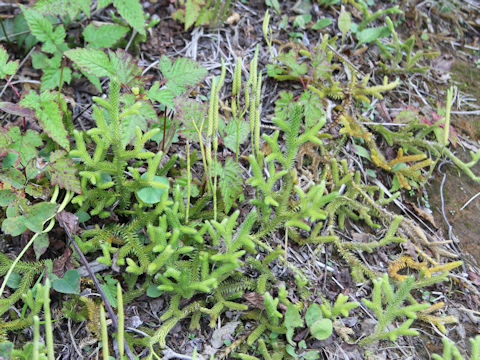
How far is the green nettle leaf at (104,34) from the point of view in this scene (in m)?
2.51

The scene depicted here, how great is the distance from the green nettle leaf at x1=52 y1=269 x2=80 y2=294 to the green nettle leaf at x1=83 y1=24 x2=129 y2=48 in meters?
1.34

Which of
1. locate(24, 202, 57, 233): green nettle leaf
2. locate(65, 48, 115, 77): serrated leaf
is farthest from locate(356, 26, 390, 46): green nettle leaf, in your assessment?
locate(24, 202, 57, 233): green nettle leaf

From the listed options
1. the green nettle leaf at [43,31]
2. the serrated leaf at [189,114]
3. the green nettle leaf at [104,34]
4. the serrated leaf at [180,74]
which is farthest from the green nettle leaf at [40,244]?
the green nettle leaf at [104,34]

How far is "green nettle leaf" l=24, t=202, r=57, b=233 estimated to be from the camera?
1.88 meters

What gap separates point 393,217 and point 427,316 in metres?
0.54

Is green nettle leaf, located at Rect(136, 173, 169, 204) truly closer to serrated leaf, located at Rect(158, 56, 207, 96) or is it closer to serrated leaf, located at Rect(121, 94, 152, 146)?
serrated leaf, located at Rect(121, 94, 152, 146)

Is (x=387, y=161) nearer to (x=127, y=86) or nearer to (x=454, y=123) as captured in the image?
(x=454, y=123)

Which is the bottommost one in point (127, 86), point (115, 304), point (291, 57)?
point (115, 304)

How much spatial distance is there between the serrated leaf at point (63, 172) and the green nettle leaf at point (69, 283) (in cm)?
36

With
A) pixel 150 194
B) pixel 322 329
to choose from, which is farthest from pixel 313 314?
pixel 150 194

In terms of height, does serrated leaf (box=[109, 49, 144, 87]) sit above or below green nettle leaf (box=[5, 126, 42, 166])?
above

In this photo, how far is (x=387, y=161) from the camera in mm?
2725

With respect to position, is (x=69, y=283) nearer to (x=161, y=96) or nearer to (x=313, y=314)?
(x=161, y=96)

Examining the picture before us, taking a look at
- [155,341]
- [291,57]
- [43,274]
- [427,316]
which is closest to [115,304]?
[155,341]
